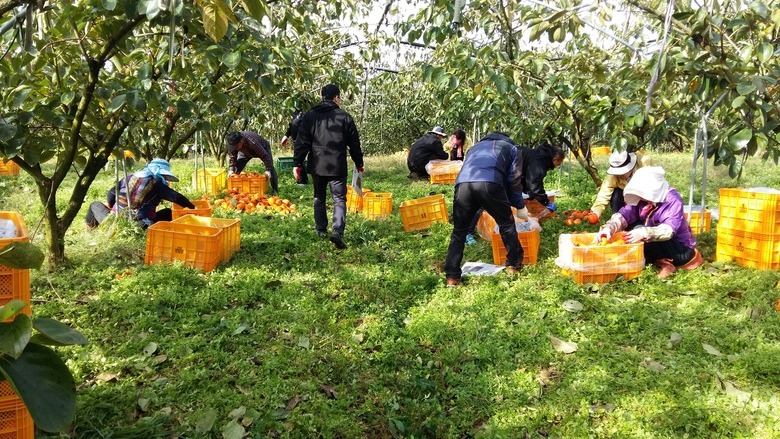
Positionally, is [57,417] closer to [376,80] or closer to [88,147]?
[88,147]

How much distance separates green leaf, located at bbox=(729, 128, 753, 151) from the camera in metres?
2.84

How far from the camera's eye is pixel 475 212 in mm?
5090

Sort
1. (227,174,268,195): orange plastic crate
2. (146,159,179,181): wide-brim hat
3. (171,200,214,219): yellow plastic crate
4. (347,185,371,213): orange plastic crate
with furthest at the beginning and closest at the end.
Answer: (227,174,268,195): orange plastic crate
(347,185,371,213): orange plastic crate
(171,200,214,219): yellow plastic crate
(146,159,179,181): wide-brim hat

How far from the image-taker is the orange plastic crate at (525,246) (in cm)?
551

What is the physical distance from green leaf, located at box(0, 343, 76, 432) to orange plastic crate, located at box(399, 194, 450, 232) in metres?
5.74

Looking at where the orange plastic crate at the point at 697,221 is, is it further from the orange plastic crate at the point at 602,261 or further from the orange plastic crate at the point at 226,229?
the orange plastic crate at the point at 226,229

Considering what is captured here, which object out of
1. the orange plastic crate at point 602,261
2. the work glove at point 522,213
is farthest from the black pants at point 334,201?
the orange plastic crate at point 602,261

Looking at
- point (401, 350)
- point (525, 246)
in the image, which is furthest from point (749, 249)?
point (401, 350)

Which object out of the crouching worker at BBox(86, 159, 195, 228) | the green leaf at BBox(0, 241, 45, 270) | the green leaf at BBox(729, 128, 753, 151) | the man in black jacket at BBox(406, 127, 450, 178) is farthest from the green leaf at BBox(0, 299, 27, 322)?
the man in black jacket at BBox(406, 127, 450, 178)

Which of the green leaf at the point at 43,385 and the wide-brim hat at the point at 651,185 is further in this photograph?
the wide-brim hat at the point at 651,185

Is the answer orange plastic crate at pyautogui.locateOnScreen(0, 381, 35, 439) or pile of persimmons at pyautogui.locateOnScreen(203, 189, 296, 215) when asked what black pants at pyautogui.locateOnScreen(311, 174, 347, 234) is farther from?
orange plastic crate at pyautogui.locateOnScreen(0, 381, 35, 439)

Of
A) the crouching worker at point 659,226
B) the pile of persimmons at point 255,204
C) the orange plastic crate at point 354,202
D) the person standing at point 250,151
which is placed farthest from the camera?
the person standing at point 250,151

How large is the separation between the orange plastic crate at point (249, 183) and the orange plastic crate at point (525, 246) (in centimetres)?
459

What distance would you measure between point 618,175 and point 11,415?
561 centimetres
